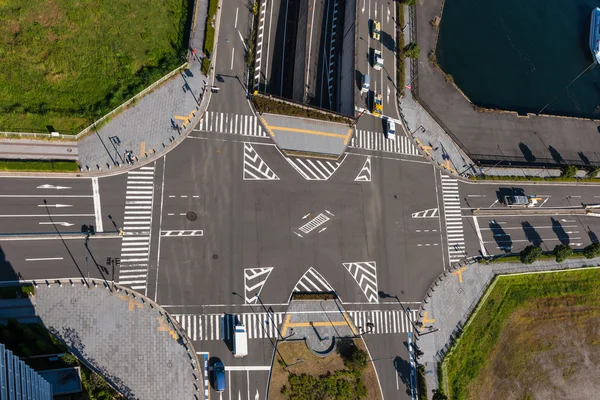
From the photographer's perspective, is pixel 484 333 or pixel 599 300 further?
pixel 599 300

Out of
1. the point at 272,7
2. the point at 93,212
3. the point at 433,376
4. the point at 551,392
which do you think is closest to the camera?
the point at 93,212

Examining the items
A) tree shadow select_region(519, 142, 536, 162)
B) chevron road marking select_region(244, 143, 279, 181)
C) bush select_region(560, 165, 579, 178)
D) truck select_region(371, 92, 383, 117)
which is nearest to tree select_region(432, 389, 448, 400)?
chevron road marking select_region(244, 143, 279, 181)

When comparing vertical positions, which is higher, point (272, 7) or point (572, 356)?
point (272, 7)

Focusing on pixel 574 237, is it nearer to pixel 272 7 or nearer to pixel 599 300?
pixel 599 300

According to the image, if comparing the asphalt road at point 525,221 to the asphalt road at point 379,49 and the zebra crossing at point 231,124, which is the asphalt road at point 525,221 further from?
the zebra crossing at point 231,124

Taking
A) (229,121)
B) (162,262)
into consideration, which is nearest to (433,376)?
(162,262)

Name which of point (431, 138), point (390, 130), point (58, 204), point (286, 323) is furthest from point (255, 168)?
point (431, 138)

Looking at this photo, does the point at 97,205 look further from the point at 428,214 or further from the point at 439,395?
the point at 439,395
